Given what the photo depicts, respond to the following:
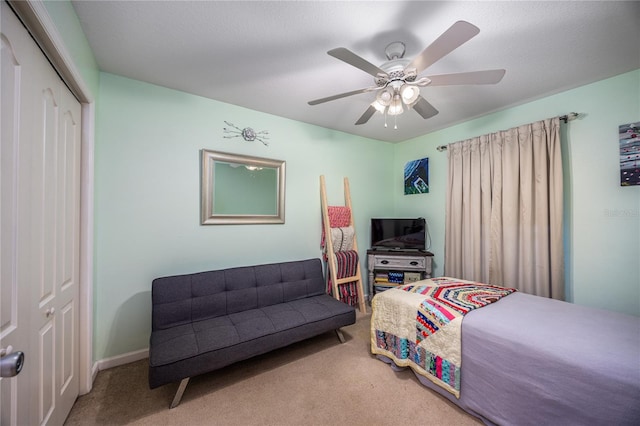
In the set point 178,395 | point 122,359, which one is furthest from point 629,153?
point 122,359

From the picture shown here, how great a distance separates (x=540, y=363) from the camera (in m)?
1.28

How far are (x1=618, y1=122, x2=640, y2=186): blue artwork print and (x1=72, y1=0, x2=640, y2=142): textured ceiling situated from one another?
48cm

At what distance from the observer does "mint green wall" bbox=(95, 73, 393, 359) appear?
1.98 m

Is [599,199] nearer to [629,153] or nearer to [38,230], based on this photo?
[629,153]

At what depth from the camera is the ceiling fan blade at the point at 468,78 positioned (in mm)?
1420

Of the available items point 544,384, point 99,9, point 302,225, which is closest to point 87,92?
point 99,9

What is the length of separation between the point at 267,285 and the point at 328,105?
2002 millimetres

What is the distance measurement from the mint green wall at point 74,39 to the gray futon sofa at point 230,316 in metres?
1.58

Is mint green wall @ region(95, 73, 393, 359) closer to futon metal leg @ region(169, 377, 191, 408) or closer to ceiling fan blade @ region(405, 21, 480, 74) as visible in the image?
futon metal leg @ region(169, 377, 191, 408)

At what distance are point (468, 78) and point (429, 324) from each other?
170 cm

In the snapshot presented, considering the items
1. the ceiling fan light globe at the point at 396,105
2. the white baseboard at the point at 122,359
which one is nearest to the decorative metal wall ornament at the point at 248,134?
the ceiling fan light globe at the point at 396,105

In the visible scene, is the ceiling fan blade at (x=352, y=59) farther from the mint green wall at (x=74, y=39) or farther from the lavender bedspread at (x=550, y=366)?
the lavender bedspread at (x=550, y=366)

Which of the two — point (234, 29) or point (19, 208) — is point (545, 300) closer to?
point (234, 29)

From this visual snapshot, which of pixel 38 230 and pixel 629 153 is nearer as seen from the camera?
pixel 38 230
